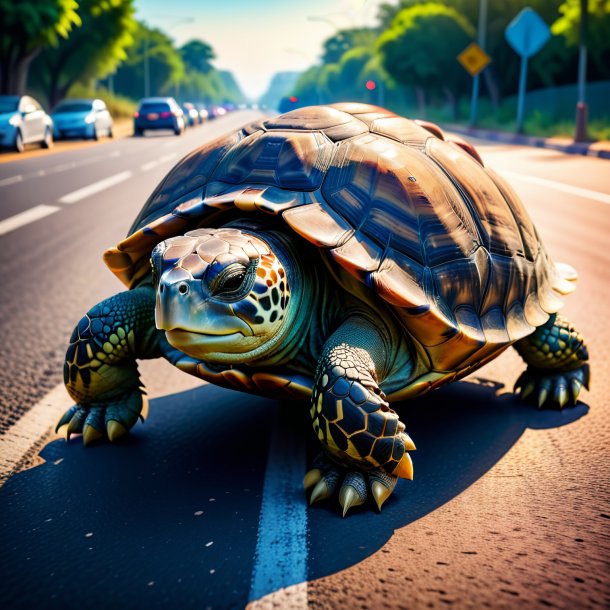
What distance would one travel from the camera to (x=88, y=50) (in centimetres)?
4531

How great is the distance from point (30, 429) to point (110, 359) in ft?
2.11

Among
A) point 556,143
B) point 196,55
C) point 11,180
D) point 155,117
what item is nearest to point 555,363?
point 11,180

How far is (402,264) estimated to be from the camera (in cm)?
269

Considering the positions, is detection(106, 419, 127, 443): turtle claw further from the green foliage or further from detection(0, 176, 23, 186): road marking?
the green foliage

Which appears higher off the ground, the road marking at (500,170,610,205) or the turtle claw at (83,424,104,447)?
the turtle claw at (83,424,104,447)

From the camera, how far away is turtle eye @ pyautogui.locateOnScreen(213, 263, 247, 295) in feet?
7.36

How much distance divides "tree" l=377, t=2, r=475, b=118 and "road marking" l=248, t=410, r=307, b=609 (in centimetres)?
4361

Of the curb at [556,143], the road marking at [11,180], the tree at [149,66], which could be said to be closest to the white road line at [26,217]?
the road marking at [11,180]

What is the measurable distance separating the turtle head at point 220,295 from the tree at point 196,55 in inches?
5611

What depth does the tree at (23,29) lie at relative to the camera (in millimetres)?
28047

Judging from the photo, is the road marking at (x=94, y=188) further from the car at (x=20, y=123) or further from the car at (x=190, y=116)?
the car at (x=190, y=116)

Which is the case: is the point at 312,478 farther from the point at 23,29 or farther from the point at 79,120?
the point at 23,29

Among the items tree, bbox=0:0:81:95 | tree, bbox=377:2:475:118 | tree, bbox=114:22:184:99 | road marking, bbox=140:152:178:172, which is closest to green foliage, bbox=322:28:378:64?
tree, bbox=114:22:184:99

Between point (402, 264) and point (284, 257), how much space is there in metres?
0.44
